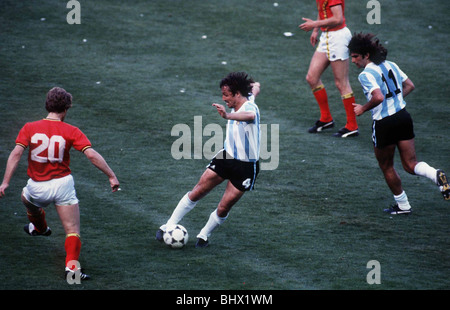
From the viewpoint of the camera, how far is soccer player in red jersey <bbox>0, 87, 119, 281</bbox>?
5.87m

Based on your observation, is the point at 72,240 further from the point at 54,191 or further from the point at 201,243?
the point at 201,243

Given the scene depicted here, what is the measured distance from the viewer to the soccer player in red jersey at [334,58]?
1023 centimetres

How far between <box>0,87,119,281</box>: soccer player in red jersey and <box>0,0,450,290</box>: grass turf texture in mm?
497

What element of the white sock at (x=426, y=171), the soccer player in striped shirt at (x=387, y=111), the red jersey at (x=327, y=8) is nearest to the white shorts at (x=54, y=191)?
the soccer player in striped shirt at (x=387, y=111)

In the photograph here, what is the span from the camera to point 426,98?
12062 millimetres

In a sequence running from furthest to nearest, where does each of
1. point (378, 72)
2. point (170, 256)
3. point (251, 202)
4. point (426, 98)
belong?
point (426, 98)
point (251, 202)
point (378, 72)
point (170, 256)

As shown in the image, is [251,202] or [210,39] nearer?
[251,202]

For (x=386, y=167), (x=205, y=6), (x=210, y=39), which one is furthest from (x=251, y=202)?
(x=205, y=6)

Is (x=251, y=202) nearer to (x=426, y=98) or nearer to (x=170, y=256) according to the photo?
(x=170, y=256)

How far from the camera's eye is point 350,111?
A: 34.3 feet

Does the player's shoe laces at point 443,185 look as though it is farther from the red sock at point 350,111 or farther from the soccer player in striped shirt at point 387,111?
the red sock at point 350,111

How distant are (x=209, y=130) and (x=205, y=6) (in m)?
6.18

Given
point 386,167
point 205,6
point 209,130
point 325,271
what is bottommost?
point 325,271
